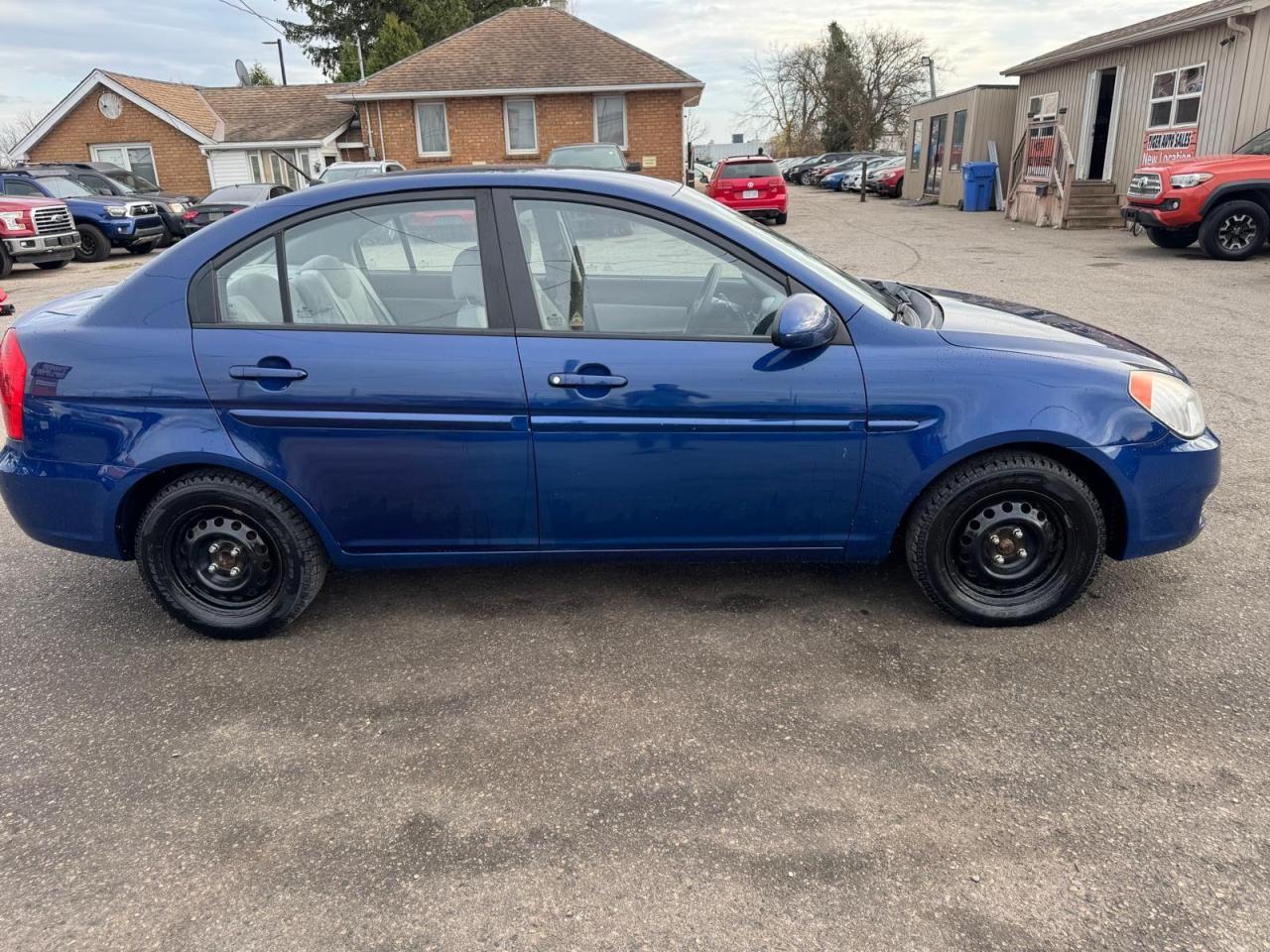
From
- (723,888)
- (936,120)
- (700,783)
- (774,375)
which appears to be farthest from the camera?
(936,120)

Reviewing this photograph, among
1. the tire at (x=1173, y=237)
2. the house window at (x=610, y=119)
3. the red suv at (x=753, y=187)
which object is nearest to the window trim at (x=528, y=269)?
Answer: the tire at (x=1173, y=237)

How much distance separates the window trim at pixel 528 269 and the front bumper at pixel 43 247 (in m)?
16.2

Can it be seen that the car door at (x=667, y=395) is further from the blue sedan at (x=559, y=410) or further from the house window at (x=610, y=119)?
the house window at (x=610, y=119)

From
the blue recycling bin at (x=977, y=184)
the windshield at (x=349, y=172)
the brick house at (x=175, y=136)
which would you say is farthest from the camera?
the brick house at (x=175, y=136)

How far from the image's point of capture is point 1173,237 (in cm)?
1376

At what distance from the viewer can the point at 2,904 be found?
2.20m

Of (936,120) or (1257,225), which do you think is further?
(936,120)

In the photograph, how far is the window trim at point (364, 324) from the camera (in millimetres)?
3090

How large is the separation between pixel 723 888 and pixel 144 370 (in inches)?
99.2

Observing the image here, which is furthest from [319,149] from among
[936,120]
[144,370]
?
[144,370]

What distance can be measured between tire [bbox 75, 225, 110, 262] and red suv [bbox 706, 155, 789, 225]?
13.1m

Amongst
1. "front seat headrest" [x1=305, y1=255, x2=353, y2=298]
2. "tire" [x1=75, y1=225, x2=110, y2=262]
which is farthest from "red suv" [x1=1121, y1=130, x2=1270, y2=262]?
"tire" [x1=75, y1=225, x2=110, y2=262]

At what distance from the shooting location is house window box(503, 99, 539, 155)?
85.5 feet

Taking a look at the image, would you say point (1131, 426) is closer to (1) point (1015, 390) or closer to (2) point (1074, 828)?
(1) point (1015, 390)
